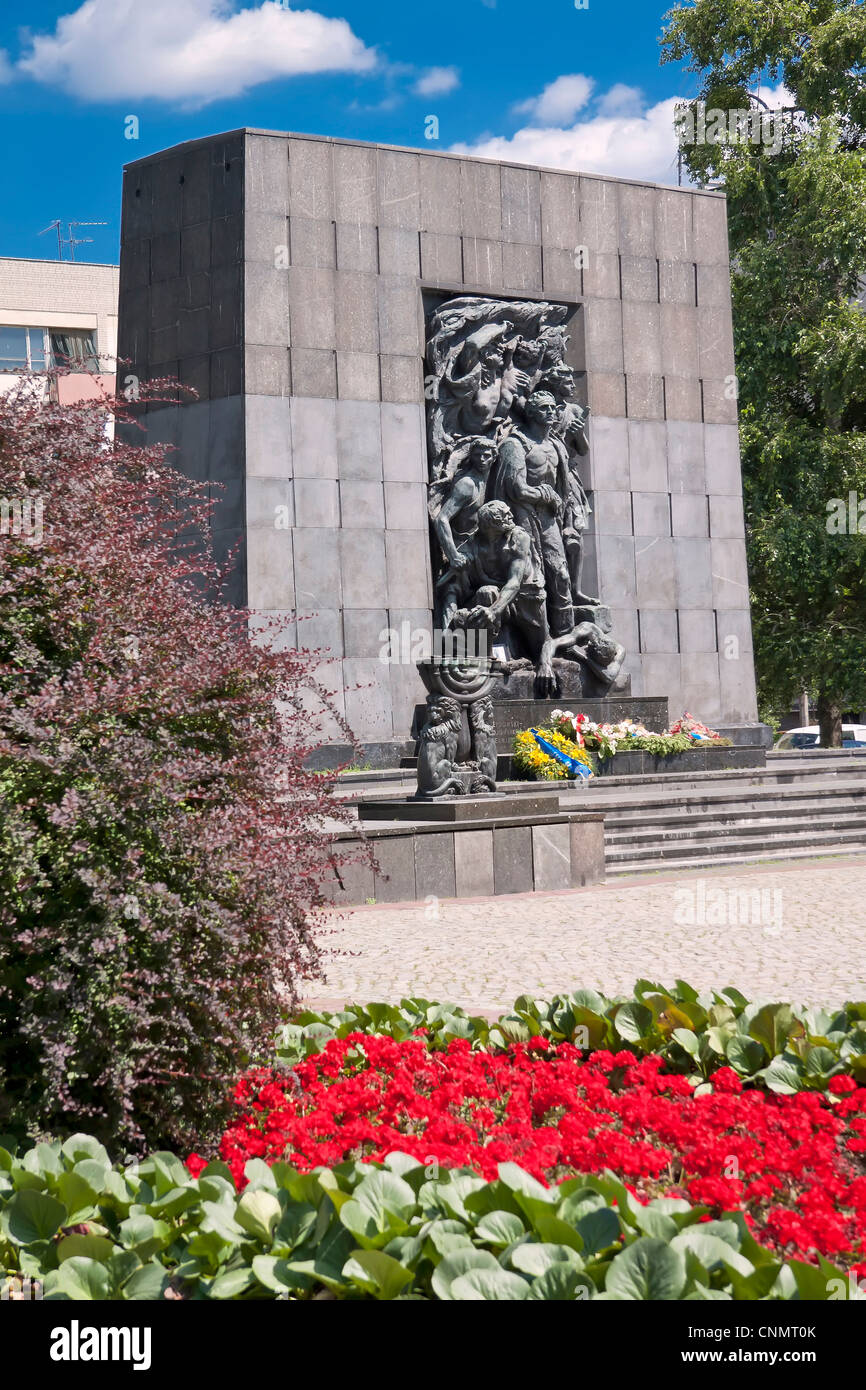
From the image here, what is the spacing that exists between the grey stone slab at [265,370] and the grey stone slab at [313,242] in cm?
148

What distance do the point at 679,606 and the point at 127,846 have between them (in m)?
20.5

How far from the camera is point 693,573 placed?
962 inches

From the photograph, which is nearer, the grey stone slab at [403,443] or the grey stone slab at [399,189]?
the grey stone slab at [403,443]

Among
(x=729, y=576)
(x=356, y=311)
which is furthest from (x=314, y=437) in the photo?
(x=729, y=576)

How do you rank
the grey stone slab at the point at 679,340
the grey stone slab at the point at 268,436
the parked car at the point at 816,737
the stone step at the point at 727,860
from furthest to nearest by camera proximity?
the parked car at the point at 816,737 → the grey stone slab at the point at 679,340 → the grey stone slab at the point at 268,436 → the stone step at the point at 727,860

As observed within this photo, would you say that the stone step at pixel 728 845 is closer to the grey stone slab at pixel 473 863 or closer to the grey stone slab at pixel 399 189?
the grey stone slab at pixel 473 863

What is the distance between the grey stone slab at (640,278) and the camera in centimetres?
2417

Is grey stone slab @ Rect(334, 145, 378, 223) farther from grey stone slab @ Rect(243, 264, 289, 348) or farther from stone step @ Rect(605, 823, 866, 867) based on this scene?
stone step @ Rect(605, 823, 866, 867)

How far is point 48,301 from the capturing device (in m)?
53.7

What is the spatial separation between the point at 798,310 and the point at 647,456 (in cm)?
1035

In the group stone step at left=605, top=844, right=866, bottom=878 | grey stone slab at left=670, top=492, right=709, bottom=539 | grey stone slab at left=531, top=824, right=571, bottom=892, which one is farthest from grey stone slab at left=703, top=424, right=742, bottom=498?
grey stone slab at left=531, top=824, right=571, bottom=892
